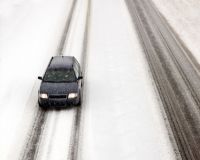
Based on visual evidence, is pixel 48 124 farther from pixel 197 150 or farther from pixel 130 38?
pixel 130 38

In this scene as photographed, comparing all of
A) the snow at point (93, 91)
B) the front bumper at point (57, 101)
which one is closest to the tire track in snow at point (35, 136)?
the snow at point (93, 91)

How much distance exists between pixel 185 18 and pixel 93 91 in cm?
1711

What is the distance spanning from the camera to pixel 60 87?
18.4 meters

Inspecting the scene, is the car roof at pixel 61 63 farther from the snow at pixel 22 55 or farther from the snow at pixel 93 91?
the snow at pixel 22 55

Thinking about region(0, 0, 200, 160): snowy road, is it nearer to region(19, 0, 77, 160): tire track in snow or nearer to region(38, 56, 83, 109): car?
region(19, 0, 77, 160): tire track in snow

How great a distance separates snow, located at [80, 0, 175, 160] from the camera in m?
15.6

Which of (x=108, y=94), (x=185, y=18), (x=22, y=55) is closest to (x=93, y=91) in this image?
(x=108, y=94)

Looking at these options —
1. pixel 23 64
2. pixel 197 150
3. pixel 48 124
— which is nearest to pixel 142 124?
pixel 197 150

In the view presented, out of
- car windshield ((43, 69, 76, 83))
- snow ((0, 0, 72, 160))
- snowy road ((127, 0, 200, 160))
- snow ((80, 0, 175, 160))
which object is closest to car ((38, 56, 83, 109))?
car windshield ((43, 69, 76, 83))

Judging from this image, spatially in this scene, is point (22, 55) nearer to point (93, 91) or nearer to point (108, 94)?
point (93, 91)

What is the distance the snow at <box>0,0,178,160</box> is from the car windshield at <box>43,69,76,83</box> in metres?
1.29

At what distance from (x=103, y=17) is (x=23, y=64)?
12.1m

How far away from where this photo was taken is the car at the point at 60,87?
59.2ft

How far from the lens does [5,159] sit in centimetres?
1505
